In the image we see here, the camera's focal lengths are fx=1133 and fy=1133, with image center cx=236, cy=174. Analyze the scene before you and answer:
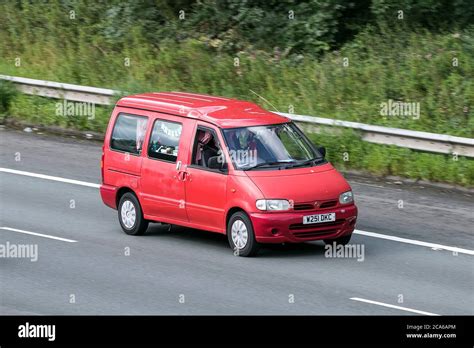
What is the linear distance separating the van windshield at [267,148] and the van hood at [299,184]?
19 centimetres

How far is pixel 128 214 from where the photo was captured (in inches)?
657

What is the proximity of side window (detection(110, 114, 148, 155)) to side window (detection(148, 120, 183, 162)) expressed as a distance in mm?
255

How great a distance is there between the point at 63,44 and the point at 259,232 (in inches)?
602

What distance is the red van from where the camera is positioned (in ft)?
48.9

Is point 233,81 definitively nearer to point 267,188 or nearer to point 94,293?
point 267,188

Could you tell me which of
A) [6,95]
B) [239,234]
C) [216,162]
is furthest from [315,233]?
[6,95]

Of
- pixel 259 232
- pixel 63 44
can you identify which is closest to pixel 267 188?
pixel 259 232

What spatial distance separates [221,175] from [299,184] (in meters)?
1.09

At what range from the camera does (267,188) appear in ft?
48.9

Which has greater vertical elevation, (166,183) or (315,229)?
(166,183)

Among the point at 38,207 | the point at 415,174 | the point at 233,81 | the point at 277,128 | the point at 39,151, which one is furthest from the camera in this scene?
the point at 233,81

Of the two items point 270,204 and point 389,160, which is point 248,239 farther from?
point 389,160

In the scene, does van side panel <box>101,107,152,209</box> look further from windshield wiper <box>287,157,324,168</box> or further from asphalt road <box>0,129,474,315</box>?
windshield wiper <box>287,157,324,168</box>

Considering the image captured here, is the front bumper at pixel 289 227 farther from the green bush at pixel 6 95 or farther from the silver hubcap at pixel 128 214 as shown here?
the green bush at pixel 6 95
